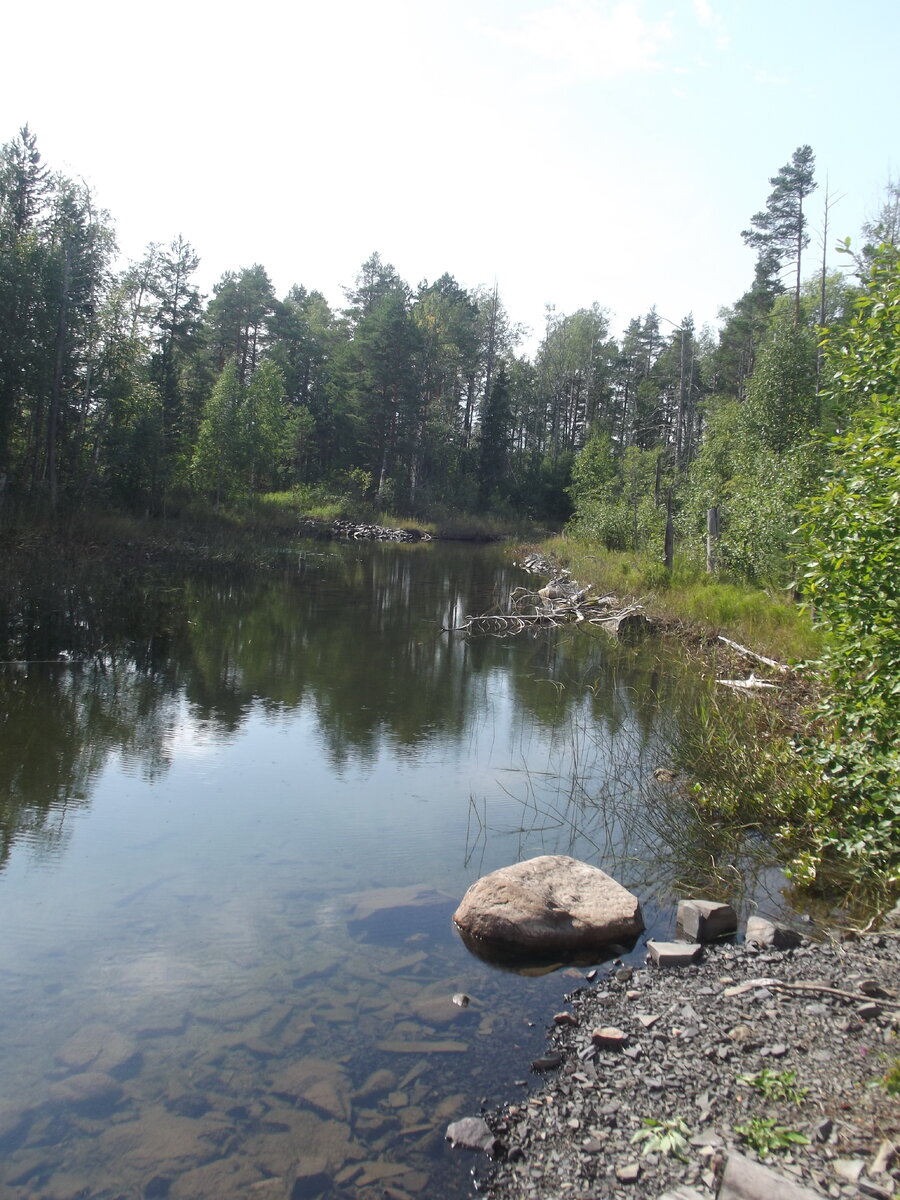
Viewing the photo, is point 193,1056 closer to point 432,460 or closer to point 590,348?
point 432,460

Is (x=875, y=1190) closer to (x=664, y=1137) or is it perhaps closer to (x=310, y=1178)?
(x=664, y=1137)

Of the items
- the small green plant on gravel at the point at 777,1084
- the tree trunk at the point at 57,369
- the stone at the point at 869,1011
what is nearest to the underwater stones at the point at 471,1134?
the small green plant on gravel at the point at 777,1084

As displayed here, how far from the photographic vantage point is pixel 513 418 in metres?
64.0

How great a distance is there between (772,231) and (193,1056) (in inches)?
1898

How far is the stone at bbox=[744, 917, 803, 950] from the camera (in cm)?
556

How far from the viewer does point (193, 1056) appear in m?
4.68

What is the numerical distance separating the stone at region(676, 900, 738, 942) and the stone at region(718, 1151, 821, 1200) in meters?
2.74

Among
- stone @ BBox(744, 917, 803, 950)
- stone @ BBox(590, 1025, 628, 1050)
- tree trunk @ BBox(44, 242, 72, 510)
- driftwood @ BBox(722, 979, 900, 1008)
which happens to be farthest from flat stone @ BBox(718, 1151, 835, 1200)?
tree trunk @ BBox(44, 242, 72, 510)

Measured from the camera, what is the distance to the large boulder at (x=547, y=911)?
19.2 ft

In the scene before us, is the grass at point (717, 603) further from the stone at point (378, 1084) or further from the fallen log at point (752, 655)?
the stone at point (378, 1084)

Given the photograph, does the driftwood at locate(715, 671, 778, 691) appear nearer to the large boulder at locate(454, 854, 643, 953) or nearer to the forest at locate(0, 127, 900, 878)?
the forest at locate(0, 127, 900, 878)

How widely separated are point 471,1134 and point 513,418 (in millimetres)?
62455

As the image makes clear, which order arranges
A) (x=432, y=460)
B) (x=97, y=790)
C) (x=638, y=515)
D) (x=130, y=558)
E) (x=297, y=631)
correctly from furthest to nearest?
(x=432, y=460) < (x=638, y=515) < (x=130, y=558) < (x=297, y=631) < (x=97, y=790)

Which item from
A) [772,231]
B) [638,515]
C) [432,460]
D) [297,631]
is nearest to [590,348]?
[432,460]
